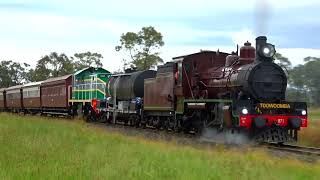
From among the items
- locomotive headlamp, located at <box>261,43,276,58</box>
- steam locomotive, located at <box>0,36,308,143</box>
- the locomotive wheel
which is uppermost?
locomotive headlamp, located at <box>261,43,276,58</box>

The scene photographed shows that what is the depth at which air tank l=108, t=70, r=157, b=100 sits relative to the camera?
28.3m

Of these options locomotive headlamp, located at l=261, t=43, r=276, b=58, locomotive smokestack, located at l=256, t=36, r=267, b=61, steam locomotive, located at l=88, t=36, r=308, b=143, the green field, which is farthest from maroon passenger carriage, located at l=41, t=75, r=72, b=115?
the green field

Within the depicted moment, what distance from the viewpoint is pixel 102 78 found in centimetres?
3512

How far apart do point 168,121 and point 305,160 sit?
10.7 m

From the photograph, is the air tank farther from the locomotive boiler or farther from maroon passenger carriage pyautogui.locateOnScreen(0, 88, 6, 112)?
maroon passenger carriage pyautogui.locateOnScreen(0, 88, 6, 112)

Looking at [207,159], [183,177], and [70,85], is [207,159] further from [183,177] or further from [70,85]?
[70,85]

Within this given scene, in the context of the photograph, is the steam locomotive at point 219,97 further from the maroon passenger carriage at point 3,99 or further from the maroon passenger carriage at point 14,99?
the maroon passenger carriage at point 3,99

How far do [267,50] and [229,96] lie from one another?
6.88 ft

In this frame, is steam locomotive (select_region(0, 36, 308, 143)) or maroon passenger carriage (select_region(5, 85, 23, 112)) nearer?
steam locomotive (select_region(0, 36, 308, 143))

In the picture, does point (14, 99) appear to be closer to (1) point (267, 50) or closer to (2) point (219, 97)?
(2) point (219, 97)

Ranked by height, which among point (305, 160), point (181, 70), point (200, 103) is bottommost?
point (305, 160)

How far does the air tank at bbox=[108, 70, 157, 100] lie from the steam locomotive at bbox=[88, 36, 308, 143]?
3374mm

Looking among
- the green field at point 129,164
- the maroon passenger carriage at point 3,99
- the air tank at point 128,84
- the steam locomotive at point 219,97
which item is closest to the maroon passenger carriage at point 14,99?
the maroon passenger carriage at point 3,99

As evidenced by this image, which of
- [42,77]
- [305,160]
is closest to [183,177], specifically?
[305,160]
